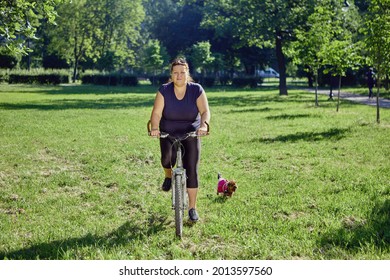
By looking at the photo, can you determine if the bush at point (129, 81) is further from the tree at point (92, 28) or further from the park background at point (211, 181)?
the park background at point (211, 181)

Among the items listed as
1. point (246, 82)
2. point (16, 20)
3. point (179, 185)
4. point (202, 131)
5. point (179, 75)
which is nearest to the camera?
point (202, 131)

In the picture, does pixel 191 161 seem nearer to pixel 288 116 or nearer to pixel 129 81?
pixel 288 116

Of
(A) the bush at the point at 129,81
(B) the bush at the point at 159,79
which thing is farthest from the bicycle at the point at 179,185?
(B) the bush at the point at 159,79

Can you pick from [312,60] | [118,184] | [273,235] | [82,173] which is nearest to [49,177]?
[82,173]

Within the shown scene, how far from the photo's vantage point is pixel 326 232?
541 centimetres

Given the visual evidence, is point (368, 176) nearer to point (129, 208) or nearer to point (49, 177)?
point (129, 208)

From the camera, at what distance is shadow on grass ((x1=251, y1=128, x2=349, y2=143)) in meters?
13.4

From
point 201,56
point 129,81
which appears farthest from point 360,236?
point 129,81

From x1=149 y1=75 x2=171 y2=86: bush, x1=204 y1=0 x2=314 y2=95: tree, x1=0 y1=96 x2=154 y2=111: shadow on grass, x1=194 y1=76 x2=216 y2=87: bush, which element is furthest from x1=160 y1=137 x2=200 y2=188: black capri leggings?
x1=149 y1=75 x2=171 y2=86: bush

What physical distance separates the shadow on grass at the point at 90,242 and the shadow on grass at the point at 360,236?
2195 mm

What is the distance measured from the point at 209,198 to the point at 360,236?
2.73 m

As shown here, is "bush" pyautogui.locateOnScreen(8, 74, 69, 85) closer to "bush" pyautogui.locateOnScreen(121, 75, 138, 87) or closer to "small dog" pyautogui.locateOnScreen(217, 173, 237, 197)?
"bush" pyautogui.locateOnScreen(121, 75, 138, 87)

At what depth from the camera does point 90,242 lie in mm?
5223

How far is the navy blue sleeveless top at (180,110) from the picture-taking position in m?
5.50
